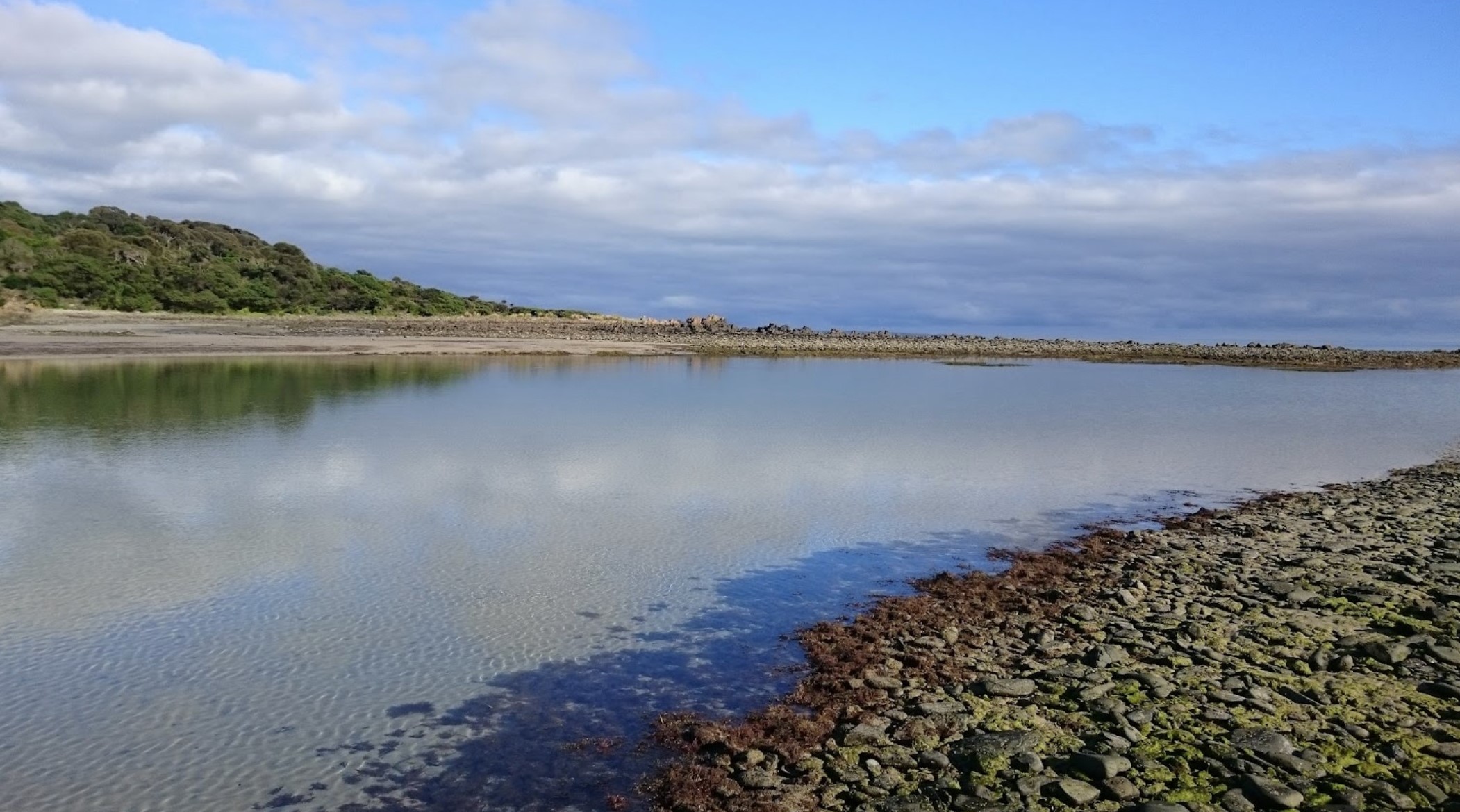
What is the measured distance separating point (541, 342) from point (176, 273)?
1149 inches

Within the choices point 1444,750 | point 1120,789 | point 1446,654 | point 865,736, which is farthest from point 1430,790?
point 865,736

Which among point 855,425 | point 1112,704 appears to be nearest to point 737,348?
point 855,425

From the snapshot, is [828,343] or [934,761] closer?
[934,761]

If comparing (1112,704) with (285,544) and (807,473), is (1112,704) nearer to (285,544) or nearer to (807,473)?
(285,544)

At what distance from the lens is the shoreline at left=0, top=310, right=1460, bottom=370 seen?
46156 millimetres

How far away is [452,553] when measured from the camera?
11.6 m

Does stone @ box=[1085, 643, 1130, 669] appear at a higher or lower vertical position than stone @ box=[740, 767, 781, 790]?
higher

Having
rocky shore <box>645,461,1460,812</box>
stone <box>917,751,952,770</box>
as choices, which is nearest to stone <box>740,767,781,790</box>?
rocky shore <box>645,461,1460,812</box>

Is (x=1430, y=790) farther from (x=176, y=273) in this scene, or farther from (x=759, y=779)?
(x=176, y=273)

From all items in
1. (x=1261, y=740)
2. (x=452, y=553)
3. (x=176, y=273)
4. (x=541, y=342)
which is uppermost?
(x=176, y=273)

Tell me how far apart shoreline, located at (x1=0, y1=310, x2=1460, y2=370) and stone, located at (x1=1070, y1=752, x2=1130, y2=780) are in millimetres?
44875

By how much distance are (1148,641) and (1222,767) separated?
8.27 ft

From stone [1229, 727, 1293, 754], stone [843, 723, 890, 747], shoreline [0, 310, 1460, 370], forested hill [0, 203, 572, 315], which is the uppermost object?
forested hill [0, 203, 572, 315]

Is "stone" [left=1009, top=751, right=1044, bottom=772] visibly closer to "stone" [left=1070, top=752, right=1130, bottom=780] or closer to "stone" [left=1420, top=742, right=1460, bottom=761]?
"stone" [left=1070, top=752, right=1130, bottom=780]
